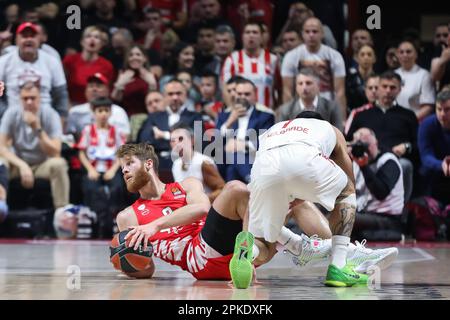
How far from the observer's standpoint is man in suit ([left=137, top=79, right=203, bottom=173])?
1018cm

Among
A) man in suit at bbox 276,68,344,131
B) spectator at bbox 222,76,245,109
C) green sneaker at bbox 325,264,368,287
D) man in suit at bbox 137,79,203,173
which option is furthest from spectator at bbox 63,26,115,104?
green sneaker at bbox 325,264,368,287

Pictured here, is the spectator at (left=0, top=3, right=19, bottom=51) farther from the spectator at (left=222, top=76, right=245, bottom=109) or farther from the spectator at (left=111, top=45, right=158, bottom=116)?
the spectator at (left=222, top=76, right=245, bottom=109)

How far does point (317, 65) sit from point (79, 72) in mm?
2761

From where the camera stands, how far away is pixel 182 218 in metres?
5.78

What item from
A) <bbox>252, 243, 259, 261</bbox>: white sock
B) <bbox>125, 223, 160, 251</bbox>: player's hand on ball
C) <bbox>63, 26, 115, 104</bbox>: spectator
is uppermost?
<bbox>63, 26, 115, 104</bbox>: spectator

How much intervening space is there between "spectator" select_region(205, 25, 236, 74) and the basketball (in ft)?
17.9

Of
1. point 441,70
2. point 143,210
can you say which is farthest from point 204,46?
point 143,210

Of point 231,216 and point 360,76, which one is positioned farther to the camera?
point 360,76

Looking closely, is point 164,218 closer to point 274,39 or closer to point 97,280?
point 97,280

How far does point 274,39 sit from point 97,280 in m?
6.22

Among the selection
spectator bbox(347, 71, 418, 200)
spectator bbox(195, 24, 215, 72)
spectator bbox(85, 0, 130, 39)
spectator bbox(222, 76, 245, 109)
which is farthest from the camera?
spectator bbox(85, 0, 130, 39)

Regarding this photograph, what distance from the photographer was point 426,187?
33.0 feet

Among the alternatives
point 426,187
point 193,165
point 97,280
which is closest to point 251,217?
point 97,280

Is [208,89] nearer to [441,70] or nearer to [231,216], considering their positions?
[441,70]
